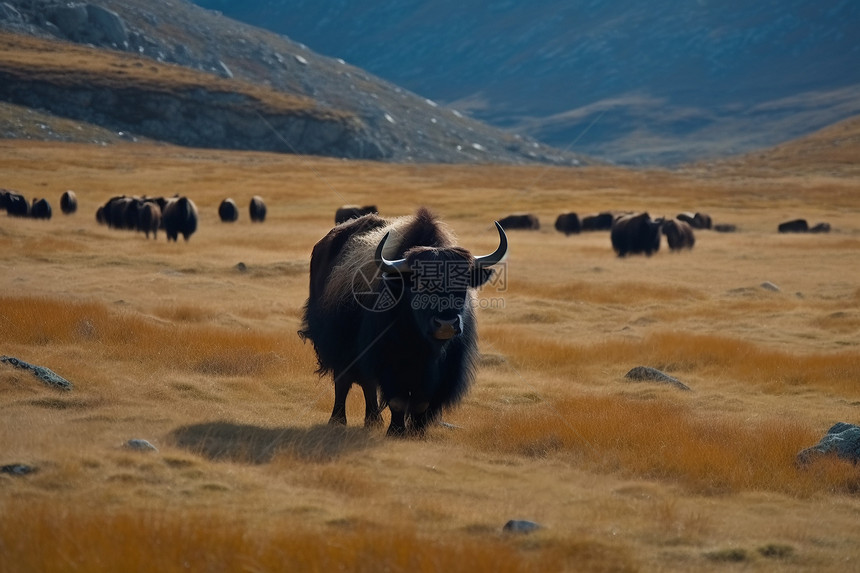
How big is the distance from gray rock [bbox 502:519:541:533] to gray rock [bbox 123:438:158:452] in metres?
2.95

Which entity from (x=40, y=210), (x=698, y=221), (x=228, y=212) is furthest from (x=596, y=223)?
(x=40, y=210)

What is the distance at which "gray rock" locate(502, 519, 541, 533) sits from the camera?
646 centimetres

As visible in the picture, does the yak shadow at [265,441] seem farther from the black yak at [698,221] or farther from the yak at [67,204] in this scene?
the black yak at [698,221]

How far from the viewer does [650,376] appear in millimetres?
13586

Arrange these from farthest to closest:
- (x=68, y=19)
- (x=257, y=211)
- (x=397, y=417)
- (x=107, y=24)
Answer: (x=107, y=24), (x=68, y=19), (x=257, y=211), (x=397, y=417)

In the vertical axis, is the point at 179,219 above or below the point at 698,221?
below

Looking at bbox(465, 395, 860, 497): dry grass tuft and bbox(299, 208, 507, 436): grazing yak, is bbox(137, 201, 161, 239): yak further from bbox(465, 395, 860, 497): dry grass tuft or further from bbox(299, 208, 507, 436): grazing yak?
bbox(465, 395, 860, 497): dry grass tuft

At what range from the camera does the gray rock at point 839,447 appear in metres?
8.73

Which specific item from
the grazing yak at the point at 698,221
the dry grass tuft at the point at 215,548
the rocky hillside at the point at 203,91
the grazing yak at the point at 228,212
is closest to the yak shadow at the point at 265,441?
the dry grass tuft at the point at 215,548

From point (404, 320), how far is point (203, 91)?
114 metres

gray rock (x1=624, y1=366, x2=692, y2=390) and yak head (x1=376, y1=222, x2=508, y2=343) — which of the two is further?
gray rock (x1=624, y1=366, x2=692, y2=390)

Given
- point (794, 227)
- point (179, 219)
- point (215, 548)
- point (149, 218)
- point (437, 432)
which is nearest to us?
point (215, 548)

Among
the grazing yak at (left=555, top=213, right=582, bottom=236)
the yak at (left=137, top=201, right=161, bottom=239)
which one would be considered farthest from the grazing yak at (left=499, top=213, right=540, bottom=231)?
the yak at (left=137, top=201, right=161, bottom=239)

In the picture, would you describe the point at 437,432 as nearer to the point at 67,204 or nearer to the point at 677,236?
the point at 677,236
